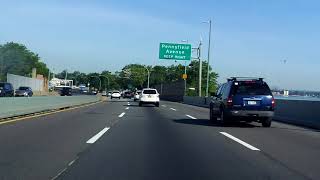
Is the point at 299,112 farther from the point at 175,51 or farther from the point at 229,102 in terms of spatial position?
the point at 175,51

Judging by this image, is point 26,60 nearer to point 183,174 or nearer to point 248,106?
point 248,106

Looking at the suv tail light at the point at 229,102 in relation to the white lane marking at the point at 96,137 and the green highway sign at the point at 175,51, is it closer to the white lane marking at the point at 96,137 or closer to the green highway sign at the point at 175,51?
the white lane marking at the point at 96,137

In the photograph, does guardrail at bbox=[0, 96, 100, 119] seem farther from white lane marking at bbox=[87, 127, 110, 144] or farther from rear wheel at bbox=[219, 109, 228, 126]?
rear wheel at bbox=[219, 109, 228, 126]

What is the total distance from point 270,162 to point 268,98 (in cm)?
1042

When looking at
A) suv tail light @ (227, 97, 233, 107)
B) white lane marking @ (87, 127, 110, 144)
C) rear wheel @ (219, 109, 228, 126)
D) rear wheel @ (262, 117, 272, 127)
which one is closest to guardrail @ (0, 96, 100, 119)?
white lane marking @ (87, 127, 110, 144)

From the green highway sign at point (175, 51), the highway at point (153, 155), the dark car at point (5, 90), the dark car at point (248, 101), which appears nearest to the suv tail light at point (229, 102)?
the dark car at point (248, 101)

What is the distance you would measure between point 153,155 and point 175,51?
5386 centimetres

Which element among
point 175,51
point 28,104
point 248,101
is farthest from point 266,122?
point 175,51

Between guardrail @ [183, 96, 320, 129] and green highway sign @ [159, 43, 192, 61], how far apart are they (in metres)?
35.9

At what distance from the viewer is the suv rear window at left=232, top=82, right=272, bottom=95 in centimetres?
2153

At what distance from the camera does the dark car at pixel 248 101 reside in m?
21.3

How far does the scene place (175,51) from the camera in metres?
65.4

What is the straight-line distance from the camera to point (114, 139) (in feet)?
50.5

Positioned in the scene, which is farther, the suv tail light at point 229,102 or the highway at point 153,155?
the suv tail light at point 229,102
